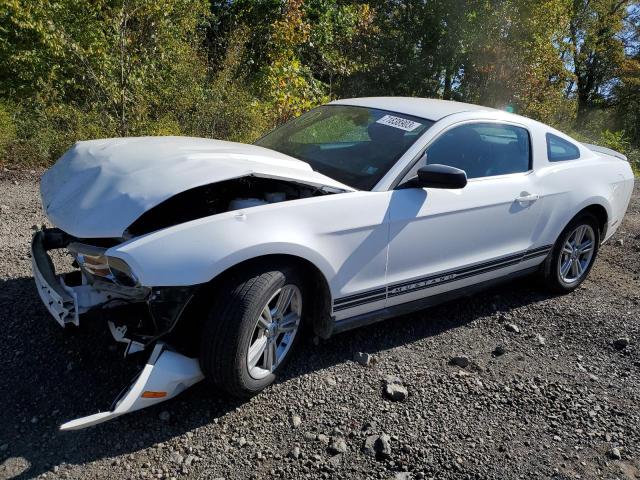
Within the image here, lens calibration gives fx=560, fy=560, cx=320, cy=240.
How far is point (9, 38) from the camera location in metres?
7.23

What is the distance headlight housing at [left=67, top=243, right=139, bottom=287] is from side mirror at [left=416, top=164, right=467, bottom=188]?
1.68 m

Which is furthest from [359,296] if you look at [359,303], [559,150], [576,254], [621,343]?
[576,254]

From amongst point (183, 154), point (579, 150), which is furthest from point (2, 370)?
point (579, 150)

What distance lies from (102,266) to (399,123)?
2.07m

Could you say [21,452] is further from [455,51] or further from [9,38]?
[455,51]

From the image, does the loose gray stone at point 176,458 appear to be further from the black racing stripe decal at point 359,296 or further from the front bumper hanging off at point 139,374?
the black racing stripe decal at point 359,296

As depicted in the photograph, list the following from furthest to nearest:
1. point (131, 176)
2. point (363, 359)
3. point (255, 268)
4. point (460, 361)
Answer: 1. point (460, 361)
2. point (363, 359)
3. point (131, 176)
4. point (255, 268)

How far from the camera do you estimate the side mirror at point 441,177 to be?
124 inches

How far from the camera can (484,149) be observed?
3.88m

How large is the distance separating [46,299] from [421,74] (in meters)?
12.8

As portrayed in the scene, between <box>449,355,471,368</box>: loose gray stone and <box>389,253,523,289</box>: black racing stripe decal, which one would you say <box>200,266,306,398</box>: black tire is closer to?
<box>389,253,523,289</box>: black racing stripe decal

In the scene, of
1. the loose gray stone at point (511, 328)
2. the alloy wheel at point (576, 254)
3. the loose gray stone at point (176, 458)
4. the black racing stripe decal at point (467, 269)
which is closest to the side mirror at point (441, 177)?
the black racing stripe decal at point (467, 269)

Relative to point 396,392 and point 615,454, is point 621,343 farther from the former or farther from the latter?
point 396,392

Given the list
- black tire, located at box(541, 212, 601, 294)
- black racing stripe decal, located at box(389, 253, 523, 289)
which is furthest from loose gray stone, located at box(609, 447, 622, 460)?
black tire, located at box(541, 212, 601, 294)
